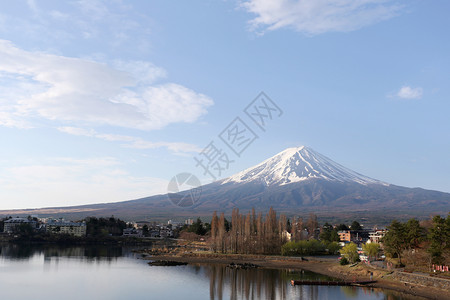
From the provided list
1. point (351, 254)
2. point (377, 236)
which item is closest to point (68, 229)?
point (377, 236)

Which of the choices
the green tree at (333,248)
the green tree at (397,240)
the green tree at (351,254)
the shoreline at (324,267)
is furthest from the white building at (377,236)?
the green tree at (397,240)

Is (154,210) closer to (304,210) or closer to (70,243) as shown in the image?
(304,210)

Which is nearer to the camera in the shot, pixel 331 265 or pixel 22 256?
pixel 331 265

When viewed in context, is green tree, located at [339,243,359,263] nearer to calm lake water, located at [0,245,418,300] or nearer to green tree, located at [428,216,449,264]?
calm lake water, located at [0,245,418,300]

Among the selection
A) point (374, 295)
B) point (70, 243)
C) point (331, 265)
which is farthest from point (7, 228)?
point (374, 295)

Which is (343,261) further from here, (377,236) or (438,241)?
(377,236)

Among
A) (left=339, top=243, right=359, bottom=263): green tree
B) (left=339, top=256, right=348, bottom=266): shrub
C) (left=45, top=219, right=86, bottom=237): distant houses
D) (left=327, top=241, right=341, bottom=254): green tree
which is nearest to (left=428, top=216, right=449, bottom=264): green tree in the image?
(left=339, top=243, right=359, bottom=263): green tree

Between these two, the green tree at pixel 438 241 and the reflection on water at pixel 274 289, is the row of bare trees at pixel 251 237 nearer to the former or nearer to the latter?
the reflection on water at pixel 274 289
